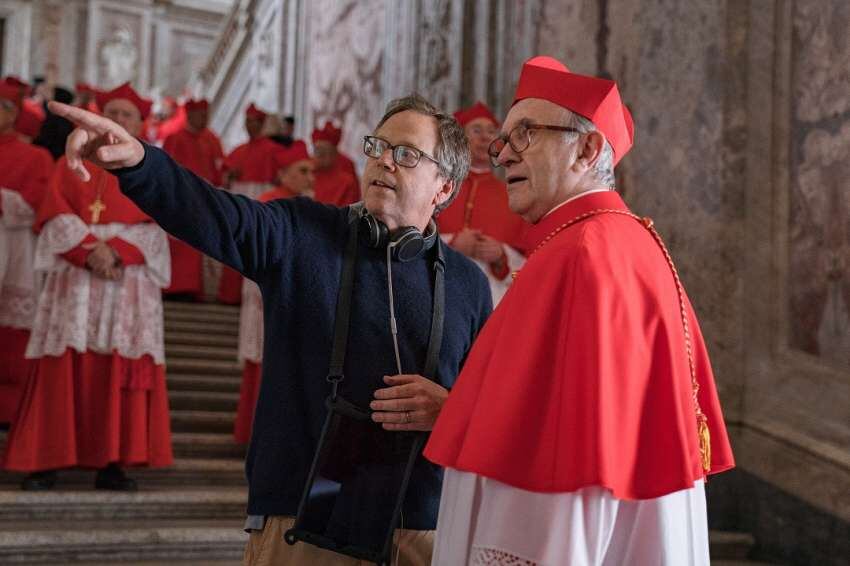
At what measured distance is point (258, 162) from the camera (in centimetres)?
931

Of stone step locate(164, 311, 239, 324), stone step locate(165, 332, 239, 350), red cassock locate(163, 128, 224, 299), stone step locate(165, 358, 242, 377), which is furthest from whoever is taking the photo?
red cassock locate(163, 128, 224, 299)

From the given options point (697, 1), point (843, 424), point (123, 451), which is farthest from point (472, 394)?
point (697, 1)

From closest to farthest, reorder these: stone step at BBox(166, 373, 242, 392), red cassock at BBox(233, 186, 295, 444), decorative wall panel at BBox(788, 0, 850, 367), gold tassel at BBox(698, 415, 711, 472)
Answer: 1. gold tassel at BBox(698, 415, 711, 472)
2. decorative wall panel at BBox(788, 0, 850, 367)
3. red cassock at BBox(233, 186, 295, 444)
4. stone step at BBox(166, 373, 242, 392)

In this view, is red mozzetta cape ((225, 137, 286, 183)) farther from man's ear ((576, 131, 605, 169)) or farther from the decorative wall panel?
man's ear ((576, 131, 605, 169))

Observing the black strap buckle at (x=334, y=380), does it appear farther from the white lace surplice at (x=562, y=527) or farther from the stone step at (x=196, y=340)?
the stone step at (x=196, y=340)

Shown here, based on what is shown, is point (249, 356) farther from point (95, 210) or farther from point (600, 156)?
point (600, 156)

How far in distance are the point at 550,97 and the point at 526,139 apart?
10cm

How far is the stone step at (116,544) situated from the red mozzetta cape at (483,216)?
207 centimetres

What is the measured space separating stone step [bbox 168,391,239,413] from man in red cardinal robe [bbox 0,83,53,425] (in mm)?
925

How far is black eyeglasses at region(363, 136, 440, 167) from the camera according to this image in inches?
91.6

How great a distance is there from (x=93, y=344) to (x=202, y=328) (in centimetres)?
267

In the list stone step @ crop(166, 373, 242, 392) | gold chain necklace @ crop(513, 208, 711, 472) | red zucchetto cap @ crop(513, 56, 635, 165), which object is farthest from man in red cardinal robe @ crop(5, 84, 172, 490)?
gold chain necklace @ crop(513, 208, 711, 472)

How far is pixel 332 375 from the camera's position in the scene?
2.15 m


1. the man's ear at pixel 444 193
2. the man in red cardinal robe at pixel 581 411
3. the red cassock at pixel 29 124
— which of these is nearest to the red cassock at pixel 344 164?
the red cassock at pixel 29 124
